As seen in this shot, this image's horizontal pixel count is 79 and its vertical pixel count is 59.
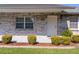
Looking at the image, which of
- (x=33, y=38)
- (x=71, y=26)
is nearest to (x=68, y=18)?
(x=71, y=26)

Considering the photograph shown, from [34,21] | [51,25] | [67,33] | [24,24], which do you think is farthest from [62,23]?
[24,24]

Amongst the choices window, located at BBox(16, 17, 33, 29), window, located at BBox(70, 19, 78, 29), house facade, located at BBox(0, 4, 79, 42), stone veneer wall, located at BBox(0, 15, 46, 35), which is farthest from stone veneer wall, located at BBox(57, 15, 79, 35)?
window, located at BBox(16, 17, 33, 29)

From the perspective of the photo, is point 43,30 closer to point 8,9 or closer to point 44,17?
point 44,17

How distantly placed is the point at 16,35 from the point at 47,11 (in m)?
4.21

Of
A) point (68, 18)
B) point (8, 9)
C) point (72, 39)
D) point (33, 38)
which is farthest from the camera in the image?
point (68, 18)

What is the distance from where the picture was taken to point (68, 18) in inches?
928

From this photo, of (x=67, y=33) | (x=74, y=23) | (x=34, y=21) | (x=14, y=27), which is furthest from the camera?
(x=74, y=23)

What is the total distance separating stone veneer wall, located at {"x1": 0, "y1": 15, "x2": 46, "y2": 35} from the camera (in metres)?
22.9

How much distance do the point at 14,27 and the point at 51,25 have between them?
13.2 feet

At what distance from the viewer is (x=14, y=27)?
2291 centimetres

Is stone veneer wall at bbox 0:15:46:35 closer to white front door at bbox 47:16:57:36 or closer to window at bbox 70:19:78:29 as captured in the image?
white front door at bbox 47:16:57:36

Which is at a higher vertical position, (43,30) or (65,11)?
(65,11)

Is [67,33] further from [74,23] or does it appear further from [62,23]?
[74,23]

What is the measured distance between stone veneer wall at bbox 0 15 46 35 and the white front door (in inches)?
21.0
